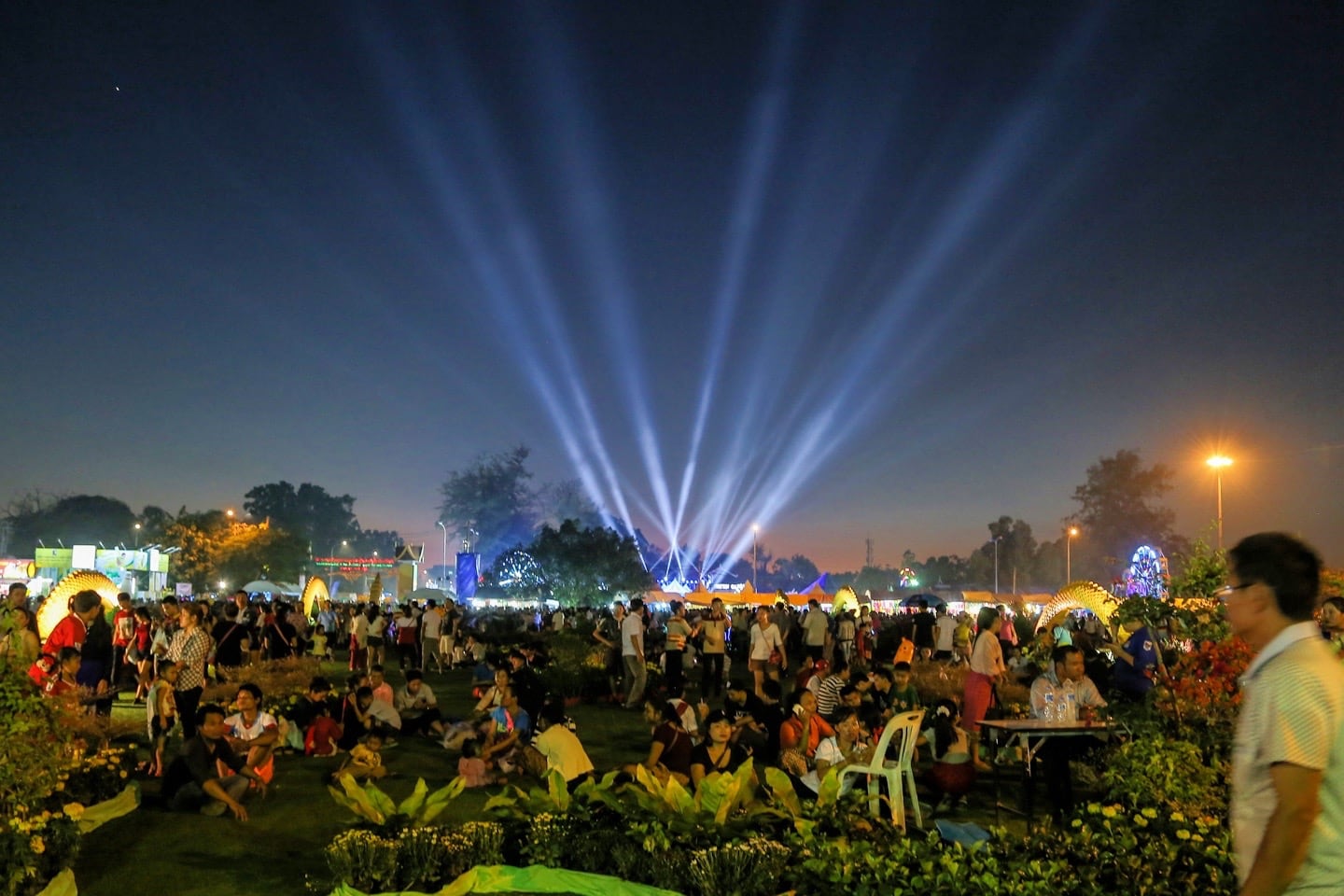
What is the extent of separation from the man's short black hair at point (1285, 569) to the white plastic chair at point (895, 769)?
5.39 meters

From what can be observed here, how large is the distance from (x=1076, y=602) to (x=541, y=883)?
750 inches

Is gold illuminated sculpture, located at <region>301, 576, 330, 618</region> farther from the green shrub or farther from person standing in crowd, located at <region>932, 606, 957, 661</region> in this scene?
the green shrub

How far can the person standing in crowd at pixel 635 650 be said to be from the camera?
1524 cm

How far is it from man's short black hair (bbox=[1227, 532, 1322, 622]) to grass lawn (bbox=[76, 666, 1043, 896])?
19.1 ft

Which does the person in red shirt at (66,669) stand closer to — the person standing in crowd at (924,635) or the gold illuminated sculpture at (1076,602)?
the person standing in crowd at (924,635)

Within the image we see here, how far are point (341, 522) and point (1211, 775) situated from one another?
5550 inches

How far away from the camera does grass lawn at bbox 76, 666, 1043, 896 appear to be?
6.76m

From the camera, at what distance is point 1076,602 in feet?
74.4

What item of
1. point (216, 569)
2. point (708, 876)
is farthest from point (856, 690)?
point (216, 569)

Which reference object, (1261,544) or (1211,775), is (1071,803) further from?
(1261,544)

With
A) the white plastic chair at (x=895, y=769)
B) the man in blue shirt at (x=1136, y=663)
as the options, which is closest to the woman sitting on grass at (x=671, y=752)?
the white plastic chair at (x=895, y=769)

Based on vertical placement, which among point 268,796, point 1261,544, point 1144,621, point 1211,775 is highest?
point 1261,544

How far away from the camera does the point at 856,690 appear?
10477 millimetres

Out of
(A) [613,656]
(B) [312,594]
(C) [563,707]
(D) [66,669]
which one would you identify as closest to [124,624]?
(D) [66,669]
